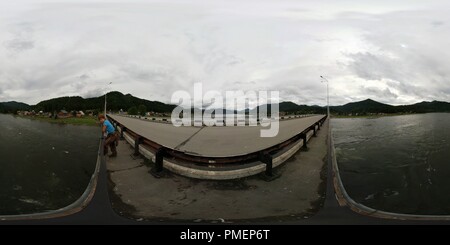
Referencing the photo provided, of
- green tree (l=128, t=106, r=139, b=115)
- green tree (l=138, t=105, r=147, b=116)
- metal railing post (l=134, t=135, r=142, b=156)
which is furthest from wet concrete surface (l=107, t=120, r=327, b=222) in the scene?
green tree (l=138, t=105, r=147, b=116)

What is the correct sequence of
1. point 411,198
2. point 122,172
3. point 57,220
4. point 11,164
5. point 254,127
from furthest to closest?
point 254,127
point 11,164
point 411,198
point 122,172
point 57,220

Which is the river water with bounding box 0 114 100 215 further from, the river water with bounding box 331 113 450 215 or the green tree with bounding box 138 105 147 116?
the green tree with bounding box 138 105 147 116

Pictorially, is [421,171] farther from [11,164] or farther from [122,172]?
[11,164]

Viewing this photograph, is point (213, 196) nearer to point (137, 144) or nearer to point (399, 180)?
point (137, 144)

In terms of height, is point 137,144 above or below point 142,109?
below

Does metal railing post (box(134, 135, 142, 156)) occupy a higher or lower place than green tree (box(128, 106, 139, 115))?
lower

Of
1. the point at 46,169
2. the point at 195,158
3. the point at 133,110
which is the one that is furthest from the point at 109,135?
the point at 133,110

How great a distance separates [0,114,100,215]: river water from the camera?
5793mm

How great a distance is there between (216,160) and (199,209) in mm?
1066

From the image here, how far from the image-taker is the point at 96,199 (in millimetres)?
3125

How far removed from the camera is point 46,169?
9.11 meters

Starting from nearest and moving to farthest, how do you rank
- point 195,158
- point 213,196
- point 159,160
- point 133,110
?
point 213,196, point 195,158, point 159,160, point 133,110

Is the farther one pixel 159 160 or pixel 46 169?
pixel 46 169
